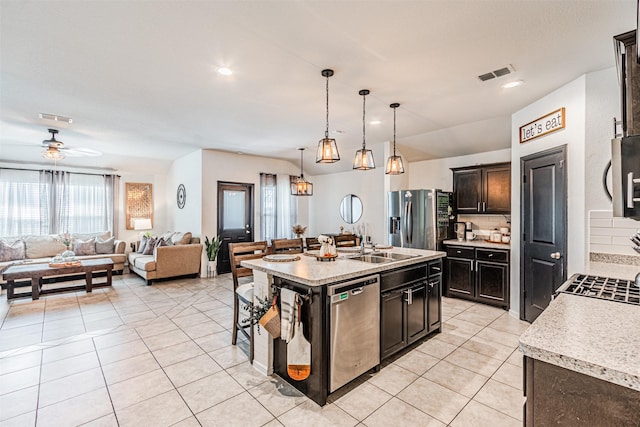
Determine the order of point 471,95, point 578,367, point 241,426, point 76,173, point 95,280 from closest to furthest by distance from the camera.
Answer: point 578,367
point 241,426
point 471,95
point 95,280
point 76,173

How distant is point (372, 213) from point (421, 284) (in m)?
4.08

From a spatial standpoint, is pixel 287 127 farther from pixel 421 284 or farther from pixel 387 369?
pixel 387 369

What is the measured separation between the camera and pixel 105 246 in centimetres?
678

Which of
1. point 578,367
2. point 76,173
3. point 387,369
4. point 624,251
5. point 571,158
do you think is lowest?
point 387,369

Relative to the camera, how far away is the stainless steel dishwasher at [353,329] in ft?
A: 7.18

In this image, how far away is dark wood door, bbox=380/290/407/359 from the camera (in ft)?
8.54

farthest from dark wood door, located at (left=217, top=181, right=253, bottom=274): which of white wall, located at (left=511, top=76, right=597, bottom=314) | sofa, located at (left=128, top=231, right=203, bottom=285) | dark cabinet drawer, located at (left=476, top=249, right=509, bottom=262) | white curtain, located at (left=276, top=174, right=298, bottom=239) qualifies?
white wall, located at (left=511, top=76, right=597, bottom=314)

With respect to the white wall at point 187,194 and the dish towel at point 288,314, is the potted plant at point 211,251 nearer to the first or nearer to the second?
the white wall at point 187,194

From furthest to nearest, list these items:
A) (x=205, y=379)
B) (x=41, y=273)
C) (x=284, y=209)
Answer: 1. (x=284, y=209)
2. (x=41, y=273)
3. (x=205, y=379)

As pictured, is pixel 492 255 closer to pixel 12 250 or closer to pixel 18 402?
pixel 18 402

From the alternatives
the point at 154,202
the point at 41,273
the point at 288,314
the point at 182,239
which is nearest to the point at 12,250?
the point at 41,273

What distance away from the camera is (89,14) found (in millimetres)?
2051

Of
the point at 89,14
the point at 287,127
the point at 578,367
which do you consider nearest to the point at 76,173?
the point at 287,127

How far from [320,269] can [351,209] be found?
5238 mm
